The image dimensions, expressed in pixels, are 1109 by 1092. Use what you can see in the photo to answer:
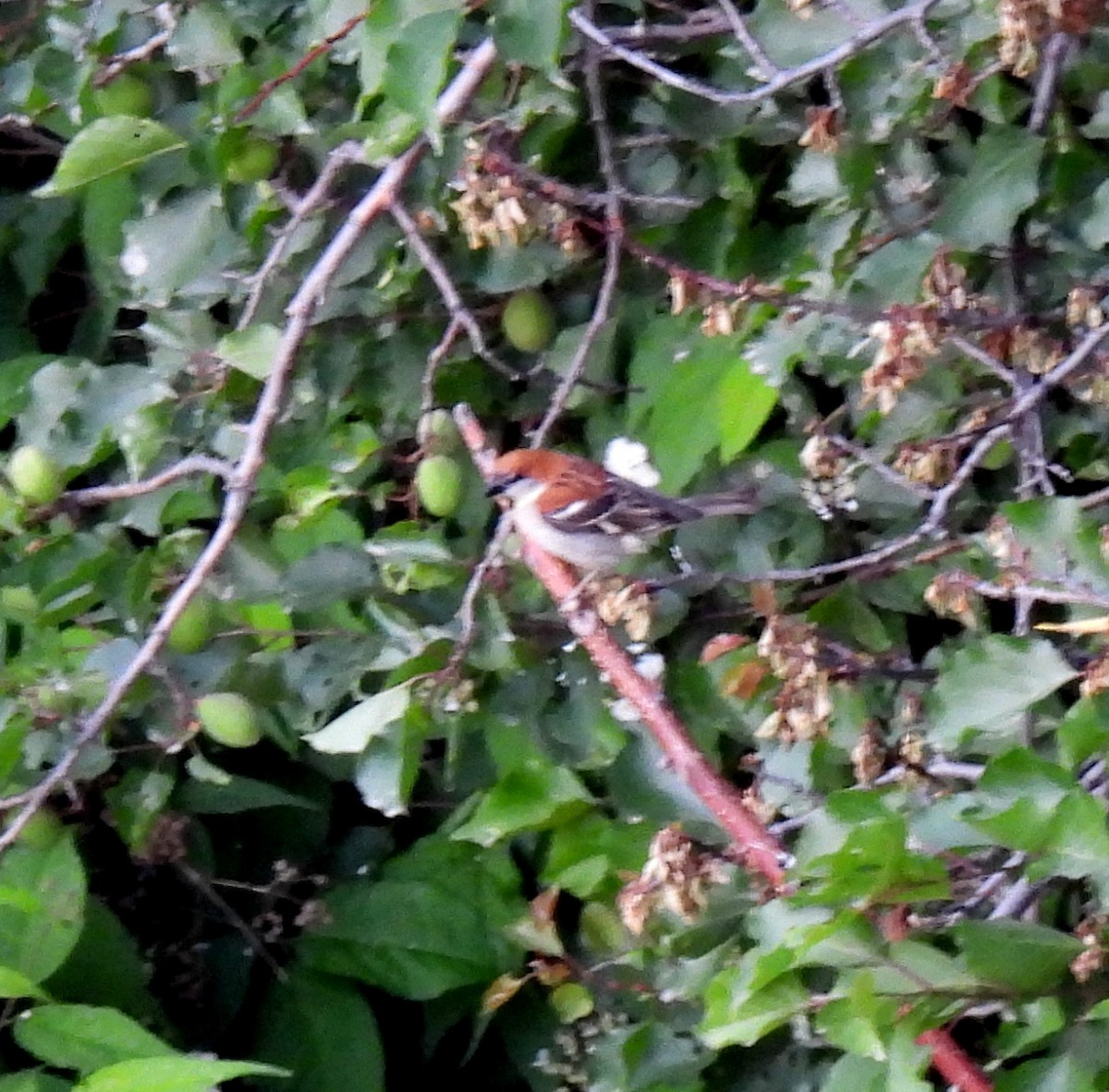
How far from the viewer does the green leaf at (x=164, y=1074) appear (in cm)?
113

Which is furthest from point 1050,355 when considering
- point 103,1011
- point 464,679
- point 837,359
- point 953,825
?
point 103,1011

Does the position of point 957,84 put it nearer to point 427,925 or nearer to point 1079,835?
point 1079,835

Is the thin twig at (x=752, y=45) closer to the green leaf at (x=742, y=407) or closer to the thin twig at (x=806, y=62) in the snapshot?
Answer: the thin twig at (x=806, y=62)

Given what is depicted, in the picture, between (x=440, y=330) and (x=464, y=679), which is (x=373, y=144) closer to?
(x=440, y=330)

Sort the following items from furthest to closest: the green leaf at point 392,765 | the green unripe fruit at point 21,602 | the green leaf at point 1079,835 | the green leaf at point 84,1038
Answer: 1. the green unripe fruit at point 21,602
2. the green leaf at point 392,765
3. the green leaf at point 84,1038
4. the green leaf at point 1079,835

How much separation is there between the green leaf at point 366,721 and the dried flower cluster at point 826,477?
484 millimetres

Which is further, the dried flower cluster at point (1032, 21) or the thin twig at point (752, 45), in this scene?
the thin twig at point (752, 45)

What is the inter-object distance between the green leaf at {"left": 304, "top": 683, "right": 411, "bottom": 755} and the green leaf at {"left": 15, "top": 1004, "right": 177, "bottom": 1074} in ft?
1.08

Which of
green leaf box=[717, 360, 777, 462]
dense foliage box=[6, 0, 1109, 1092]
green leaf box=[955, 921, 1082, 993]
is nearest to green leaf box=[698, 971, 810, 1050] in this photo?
dense foliage box=[6, 0, 1109, 1092]

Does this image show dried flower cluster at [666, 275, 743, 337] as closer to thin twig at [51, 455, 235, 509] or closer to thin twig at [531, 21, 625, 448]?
thin twig at [531, 21, 625, 448]

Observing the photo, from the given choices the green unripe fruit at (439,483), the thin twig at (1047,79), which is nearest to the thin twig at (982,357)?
the thin twig at (1047,79)

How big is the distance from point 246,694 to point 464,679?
287mm

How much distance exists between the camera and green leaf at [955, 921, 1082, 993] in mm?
961

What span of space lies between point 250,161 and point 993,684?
98cm
